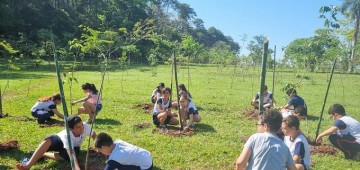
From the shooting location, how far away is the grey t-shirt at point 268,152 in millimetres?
4203

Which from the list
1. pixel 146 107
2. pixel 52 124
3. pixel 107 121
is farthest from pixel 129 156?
pixel 146 107

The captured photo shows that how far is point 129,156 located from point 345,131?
4.81 m

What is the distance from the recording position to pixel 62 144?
652 cm

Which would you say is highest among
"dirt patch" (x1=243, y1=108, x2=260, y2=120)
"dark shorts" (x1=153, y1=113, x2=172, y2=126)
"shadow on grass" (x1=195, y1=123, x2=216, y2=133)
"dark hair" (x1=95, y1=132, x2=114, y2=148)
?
"dark hair" (x1=95, y1=132, x2=114, y2=148)

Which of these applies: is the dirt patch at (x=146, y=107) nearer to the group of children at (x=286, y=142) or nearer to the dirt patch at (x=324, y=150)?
the group of children at (x=286, y=142)

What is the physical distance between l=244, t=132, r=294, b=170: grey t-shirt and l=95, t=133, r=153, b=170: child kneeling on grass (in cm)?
191

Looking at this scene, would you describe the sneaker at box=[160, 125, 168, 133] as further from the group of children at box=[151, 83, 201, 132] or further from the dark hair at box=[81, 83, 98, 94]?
the dark hair at box=[81, 83, 98, 94]

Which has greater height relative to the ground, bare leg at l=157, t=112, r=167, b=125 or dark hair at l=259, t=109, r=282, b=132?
dark hair at l=259, t=109, r=282, b=132

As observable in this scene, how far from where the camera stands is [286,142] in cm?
575

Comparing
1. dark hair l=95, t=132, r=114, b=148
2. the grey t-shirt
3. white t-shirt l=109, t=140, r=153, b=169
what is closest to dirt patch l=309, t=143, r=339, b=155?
the grey t-shirt

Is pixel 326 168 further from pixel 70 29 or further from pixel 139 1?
pixel 139 1

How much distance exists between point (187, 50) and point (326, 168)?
157 feet

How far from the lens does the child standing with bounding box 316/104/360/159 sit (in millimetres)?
7383

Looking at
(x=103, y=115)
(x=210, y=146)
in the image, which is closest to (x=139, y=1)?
(x=103, y=115)
